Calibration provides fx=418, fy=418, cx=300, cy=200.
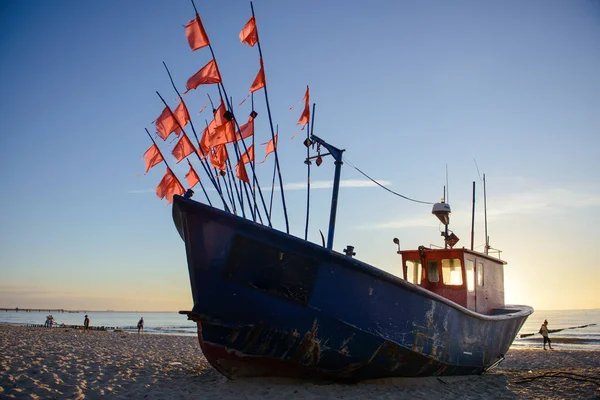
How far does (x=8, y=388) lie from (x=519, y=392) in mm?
8418

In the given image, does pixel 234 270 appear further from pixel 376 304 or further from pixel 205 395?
pixel 376 304

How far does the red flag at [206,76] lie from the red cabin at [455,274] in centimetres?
627

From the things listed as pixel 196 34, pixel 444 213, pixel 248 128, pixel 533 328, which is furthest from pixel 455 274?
pixel 533 328

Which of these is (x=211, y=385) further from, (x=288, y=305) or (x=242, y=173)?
(x=242, y=173)

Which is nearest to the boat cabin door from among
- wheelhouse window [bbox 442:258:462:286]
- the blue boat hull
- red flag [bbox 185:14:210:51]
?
wheelhouse window [bbox 442:258:462:286]

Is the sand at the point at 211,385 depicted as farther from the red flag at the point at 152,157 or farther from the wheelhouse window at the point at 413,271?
the red flag at the point at 152,157

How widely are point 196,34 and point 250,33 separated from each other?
1042 millimetres

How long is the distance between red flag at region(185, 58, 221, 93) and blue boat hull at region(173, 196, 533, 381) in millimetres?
2711

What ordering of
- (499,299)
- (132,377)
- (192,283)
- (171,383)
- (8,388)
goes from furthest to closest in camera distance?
(499,299)
(132,377)
(171,383)
(192,283)
(8,388)

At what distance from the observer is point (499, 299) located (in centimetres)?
1178

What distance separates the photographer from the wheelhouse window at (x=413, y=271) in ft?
34.9

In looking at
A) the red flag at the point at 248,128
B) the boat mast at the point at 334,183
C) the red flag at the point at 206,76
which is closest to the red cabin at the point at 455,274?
the boat mast at the point at 334,183

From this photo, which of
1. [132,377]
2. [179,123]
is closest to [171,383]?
[132,377]

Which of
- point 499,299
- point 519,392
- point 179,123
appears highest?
point 179,123
